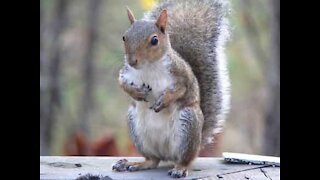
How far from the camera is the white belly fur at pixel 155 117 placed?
2.64 m

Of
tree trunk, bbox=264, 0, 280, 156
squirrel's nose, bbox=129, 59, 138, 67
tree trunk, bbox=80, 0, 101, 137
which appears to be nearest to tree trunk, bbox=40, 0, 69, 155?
tree trunk, bbox=80, 0, 101, 137

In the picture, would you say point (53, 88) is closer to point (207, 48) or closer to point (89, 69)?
point (89, 69)

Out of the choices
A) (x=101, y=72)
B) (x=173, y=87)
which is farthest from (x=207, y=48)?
(x=101, y=72)

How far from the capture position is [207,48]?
2.93m

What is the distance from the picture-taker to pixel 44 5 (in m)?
6.25

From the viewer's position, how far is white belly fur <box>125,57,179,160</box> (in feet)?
8.67

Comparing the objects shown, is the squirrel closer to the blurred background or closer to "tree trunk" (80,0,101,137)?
the blurred background

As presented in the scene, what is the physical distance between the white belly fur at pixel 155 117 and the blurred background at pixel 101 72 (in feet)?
9.25

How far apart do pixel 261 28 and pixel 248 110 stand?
2.30ft

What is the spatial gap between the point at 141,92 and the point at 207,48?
1.41 ft
